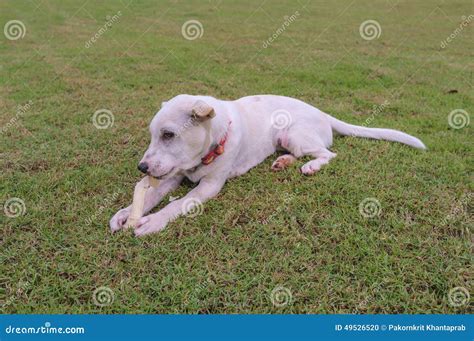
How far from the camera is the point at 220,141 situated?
3.97 meters

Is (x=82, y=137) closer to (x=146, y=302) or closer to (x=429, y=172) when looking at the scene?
(x=146, y=302)

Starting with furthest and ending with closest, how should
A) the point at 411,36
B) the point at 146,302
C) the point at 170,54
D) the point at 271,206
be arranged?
the point at 411,36 < the point at 170,54 < the point at 271,206 < the point at 146,302

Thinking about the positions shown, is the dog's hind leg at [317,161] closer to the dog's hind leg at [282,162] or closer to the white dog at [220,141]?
the white dog at [220,141]

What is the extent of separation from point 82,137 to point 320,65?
6.13m

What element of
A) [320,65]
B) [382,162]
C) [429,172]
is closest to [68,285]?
[382,162]

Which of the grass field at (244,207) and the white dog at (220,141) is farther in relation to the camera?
the white dog at (220,141)

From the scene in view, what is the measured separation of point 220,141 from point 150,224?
3.60 feet

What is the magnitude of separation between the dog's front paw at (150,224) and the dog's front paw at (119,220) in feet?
0.59

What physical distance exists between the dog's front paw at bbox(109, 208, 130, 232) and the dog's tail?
2.87 m

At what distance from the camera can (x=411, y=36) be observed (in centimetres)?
1283

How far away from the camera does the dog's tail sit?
4805mm

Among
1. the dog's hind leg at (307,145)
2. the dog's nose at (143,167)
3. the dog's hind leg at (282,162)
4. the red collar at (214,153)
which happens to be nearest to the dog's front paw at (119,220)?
the dog's nose at (143,167)

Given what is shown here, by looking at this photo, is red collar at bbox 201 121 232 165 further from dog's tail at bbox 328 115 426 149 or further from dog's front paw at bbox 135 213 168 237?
dog's tail at bbox 328 115 426 149

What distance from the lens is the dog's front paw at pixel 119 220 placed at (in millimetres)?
3477
